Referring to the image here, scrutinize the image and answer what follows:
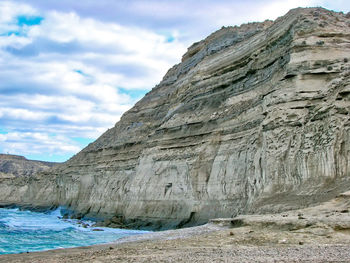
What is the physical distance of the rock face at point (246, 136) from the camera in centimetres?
1758

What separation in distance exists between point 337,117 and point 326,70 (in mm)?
4148

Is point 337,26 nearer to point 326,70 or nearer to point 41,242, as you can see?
point 326,70

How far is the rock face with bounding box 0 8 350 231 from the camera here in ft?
57.7

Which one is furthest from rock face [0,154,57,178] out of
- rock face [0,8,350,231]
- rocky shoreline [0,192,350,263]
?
rocky shoreline [0,192,350,263]

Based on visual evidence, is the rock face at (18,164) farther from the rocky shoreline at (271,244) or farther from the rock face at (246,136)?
the rocky shoreline at (271,244)

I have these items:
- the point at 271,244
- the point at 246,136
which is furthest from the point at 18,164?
the point at 271,244

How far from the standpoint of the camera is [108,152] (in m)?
44.1

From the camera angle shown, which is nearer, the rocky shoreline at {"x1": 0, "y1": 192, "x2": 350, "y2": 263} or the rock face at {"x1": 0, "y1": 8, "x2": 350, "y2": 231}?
the rocky shoreline at {"x1": 0, "y1": 192, "x2": 350, "y2": 263}

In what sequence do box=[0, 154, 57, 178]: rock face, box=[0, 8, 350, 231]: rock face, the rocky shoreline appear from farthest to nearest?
box=[0, 154, 57, 178]: rock face, box=[0, 8, 350, 231]: rock face, the rocky shoreline

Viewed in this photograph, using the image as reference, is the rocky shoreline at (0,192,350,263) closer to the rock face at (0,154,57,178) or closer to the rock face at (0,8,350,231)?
the rock face at (0,8,350,231)

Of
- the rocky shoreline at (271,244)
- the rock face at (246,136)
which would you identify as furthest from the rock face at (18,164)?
the rocky shoreline at (271,244)

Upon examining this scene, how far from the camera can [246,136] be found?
2367 centimetres

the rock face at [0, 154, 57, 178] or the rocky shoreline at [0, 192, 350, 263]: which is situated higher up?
the rock face at [0, 154, 57, 178]

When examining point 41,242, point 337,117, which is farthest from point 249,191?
point 41,242
